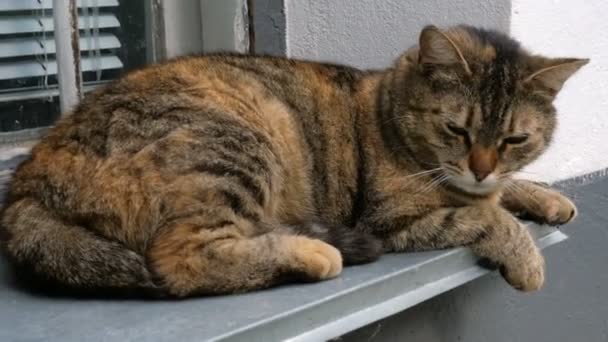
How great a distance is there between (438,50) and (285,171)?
1.48 feet

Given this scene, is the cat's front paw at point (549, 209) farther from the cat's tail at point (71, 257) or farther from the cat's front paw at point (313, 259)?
the cat's tail at point (71, 257)

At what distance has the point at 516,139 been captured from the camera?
2.11 m

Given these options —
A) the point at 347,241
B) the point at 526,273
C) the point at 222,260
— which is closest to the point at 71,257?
the point at 222,260

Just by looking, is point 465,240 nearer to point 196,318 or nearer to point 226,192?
point 226,192

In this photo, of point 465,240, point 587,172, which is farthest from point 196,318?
point 587,172

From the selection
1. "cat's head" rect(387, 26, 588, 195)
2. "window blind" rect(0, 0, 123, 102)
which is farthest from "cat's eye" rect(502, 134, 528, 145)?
"window blind" rect(0, 0, 123, 102)

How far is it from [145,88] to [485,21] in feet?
3.49

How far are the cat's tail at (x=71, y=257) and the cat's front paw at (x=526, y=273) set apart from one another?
0.83 meters

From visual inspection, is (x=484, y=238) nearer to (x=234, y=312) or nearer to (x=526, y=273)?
(x=526, y=273)

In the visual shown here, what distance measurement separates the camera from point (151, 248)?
180 centimetres

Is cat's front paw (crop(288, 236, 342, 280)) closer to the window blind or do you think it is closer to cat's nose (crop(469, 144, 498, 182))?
cat's nose (crop(469, 144, 498, 182))

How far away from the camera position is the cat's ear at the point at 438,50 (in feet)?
6.73

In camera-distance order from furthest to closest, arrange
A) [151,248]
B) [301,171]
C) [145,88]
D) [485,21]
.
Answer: [485,21], [301,171], [145,88], [151,248]

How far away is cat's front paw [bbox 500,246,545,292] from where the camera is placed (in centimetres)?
206
